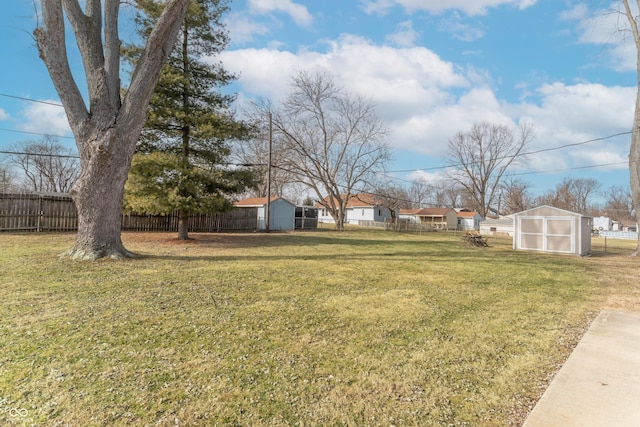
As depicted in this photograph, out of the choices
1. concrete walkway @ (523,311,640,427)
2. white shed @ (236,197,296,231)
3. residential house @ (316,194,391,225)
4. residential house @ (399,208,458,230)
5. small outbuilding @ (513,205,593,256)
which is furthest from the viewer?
residential house @ (399,208,458,230)

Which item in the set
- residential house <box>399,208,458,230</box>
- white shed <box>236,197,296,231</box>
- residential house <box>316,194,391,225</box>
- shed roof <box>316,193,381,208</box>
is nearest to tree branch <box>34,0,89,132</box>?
white shed <box>236,197,296,231</box>

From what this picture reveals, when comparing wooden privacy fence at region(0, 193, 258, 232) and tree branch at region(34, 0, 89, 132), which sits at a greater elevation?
tree branch at region(34, 0, 89, 132)

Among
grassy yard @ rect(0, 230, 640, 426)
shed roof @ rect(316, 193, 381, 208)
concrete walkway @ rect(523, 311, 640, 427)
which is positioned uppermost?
shed roof @ rect(316, 193, 381, 208)

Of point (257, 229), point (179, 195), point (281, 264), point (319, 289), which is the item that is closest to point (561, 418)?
point (319, 289)

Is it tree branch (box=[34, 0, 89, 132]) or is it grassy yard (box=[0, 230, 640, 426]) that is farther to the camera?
tree branch (box=[34, 0, 89, 132])

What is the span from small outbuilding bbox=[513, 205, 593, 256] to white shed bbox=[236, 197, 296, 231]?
1493cm

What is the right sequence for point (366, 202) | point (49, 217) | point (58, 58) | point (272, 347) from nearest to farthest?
point (272, 347) < point (58, 58) < point (49, 217) < point (366, 202)

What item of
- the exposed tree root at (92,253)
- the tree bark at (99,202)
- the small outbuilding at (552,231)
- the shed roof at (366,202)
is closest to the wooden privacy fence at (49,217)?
the exposed tree root at (92,253)

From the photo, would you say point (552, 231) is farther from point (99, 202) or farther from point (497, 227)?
point (497, 227)

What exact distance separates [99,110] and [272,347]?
23.3ft

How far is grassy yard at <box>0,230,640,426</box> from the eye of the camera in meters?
2.19

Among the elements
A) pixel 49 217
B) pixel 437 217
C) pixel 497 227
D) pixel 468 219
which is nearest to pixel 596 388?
pixel 49 217

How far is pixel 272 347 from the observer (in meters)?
3.15

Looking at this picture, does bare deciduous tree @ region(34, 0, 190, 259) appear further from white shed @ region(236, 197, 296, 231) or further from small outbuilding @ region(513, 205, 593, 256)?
small outbuilding @ region(513, 205, 593, 256)
